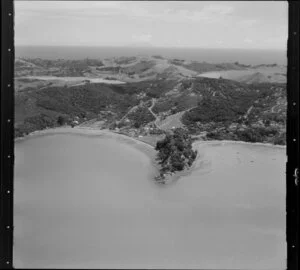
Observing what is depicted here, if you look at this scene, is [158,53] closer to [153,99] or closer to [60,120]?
[153,99]

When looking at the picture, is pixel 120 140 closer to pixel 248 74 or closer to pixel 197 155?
pixel 197 155

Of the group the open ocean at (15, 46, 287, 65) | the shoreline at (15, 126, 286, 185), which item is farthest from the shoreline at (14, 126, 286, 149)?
the open ocean at (15, 46, 287, 65)

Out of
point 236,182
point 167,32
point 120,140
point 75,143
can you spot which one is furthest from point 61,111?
point 236,182

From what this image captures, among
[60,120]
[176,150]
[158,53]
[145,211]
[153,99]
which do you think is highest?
[158,53]

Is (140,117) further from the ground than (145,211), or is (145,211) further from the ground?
(140,117)

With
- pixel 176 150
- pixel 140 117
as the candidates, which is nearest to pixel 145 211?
pixel 176 150

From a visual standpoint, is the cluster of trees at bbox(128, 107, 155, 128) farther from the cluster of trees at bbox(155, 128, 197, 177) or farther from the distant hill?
the cluster of trees at bbox(155, 128, 197, 177)
